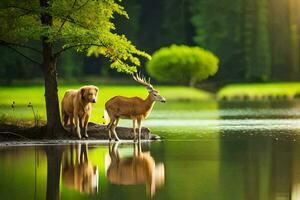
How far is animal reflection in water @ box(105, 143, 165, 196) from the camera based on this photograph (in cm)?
1527

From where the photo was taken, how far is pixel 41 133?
2447cm

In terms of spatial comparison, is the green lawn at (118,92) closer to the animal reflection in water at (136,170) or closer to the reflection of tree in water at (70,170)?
the reflection of tree in water at (70,170)

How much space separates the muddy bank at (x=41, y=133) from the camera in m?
24.2

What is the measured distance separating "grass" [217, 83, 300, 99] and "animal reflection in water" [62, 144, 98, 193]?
178ft

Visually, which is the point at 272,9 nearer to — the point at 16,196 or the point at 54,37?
the point at 54,37

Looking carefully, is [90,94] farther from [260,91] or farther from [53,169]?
[260,91]

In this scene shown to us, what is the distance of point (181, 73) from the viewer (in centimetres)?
8350

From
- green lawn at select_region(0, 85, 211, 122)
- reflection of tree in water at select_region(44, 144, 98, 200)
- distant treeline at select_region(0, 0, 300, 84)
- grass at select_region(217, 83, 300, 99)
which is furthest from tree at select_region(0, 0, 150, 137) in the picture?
distant treeline at select_region(0, 0, 300, 84)

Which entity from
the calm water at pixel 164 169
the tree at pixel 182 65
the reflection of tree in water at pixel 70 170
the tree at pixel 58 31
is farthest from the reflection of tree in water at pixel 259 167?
the tree at pixel 182 65

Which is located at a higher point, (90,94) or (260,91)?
(260,91)

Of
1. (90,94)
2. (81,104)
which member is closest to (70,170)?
(90,94)

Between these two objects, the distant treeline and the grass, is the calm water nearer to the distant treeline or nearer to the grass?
the grass

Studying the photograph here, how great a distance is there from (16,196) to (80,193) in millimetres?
931

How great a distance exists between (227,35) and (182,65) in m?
6.44
